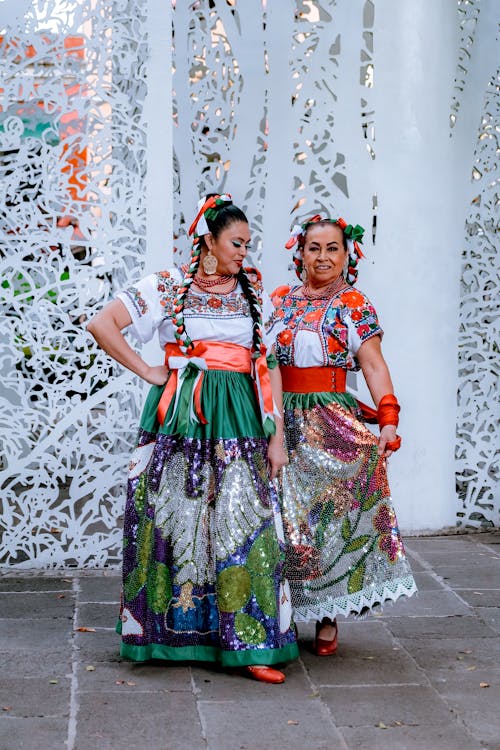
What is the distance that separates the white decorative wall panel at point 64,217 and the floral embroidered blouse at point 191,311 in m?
1.51

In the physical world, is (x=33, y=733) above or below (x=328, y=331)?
below

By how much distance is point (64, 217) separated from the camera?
5.80 meters

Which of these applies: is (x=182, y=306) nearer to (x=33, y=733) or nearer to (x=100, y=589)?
(x=33, y=733)

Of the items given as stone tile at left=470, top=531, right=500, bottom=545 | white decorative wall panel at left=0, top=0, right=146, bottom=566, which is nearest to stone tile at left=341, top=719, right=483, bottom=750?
white decorative wall panel at left=0, top=0, right=146, bottom=566

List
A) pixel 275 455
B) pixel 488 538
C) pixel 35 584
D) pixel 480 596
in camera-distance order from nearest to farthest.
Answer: pixel 275 455 < pixel 480 596 < pixel 35 584 < pixel 488 538

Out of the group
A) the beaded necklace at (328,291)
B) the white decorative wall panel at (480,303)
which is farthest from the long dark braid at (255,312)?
the white decorative wall panel at (480,303)

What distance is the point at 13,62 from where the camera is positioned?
18.8 ft

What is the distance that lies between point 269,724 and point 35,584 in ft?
7.17

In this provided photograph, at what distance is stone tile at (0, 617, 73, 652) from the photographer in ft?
15.3

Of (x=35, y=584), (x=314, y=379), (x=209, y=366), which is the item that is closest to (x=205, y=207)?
(x=209, y=366)

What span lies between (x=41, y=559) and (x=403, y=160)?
2.94 m

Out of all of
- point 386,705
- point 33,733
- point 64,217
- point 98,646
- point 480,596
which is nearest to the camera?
point 33,733

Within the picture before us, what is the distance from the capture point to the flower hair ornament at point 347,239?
461 cm

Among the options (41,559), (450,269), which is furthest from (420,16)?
(41,559)
